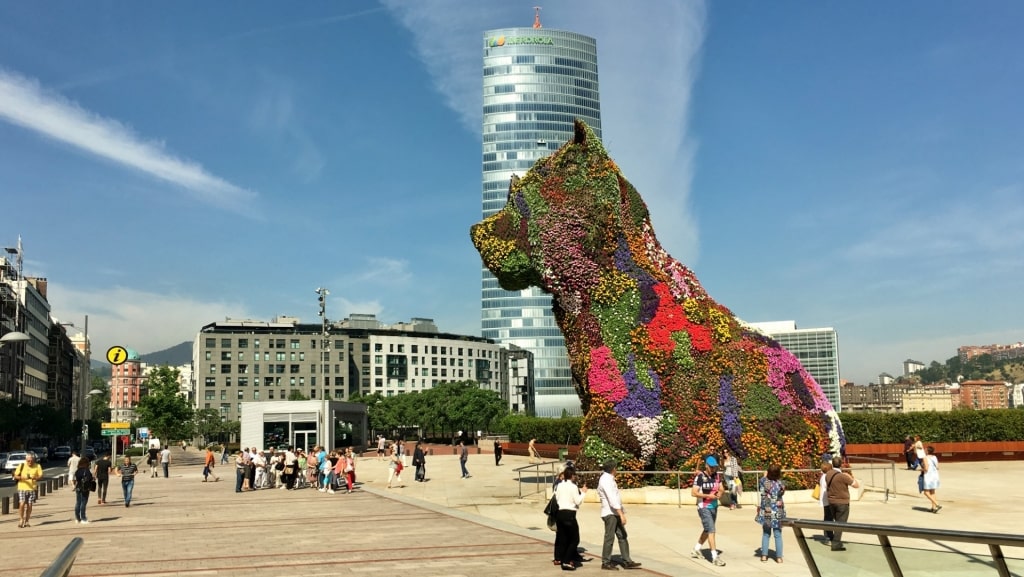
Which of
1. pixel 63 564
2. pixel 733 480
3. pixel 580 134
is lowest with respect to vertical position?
pixel 733 480

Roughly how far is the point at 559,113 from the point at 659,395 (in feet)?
487

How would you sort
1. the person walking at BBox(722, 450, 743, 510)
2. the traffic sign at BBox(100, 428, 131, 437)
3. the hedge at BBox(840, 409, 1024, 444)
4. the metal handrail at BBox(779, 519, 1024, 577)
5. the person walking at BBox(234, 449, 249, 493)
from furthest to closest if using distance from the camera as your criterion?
the hedge at BBox(840, 409, 1024, 444)
the traffic sign at BBox(100, 428, 131, 437)
the person walking at BBox(234, 449, 249, 493)
the person walking at BBox(722, 450, 743, 510)
the metal handrail at BBox(779, 519, 1024, 577)

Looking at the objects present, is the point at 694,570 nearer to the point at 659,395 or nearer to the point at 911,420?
the point at 659,395

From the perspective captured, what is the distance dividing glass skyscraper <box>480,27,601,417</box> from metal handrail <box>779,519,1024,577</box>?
154m

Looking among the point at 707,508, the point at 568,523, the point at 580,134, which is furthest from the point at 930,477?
the point at 580,134

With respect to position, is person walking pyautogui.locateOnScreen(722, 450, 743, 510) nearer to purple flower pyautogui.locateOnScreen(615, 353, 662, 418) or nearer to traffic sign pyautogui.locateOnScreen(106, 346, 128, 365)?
purple flower pyautogui.locateOnScreen(615, 353, 662, 418)

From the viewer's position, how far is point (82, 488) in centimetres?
1905

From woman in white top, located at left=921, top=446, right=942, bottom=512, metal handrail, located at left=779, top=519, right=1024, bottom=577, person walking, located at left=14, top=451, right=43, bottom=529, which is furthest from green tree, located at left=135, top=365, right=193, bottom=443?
metal handrail, located at left=779, top=519, right=1024, bottom=577

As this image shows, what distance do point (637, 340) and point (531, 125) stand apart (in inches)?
5706

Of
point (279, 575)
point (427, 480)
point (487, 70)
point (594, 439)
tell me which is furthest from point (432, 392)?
point (487, 70)

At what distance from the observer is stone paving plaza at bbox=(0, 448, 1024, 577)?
12352 mm

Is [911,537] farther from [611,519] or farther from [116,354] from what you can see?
[116,354]

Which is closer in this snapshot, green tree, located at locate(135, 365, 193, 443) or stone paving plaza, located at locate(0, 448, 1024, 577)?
stone paving plaza, located at locate(0, 448, 1024, 577)

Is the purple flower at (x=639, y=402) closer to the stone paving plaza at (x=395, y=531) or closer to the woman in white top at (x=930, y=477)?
the stone paving plaza at (x=395, y=531)
